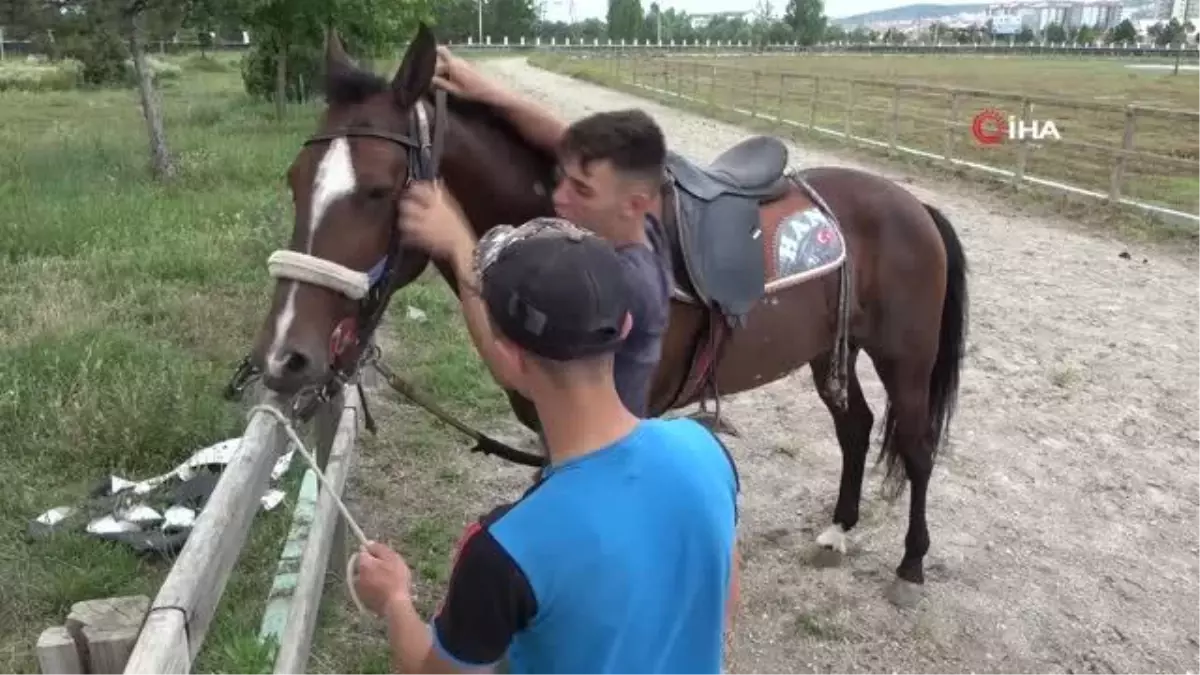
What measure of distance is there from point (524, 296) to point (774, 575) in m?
3.17

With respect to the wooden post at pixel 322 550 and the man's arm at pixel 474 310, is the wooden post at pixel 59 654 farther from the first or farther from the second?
the man's arm at pixel 474 310

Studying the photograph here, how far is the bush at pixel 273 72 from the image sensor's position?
2164 cm

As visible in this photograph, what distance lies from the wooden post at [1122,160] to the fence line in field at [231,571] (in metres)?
10.4

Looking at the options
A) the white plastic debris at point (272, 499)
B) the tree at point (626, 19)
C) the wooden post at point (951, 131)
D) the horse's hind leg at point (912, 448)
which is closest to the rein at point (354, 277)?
the white plastic debris at point (272, 499)

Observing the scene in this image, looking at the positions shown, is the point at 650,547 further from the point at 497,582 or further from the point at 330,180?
the point at 330,180

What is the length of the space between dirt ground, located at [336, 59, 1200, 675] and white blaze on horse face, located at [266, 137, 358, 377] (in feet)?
6.75

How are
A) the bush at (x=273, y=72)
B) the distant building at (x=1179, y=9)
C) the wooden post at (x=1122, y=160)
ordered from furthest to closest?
the distant building at (x=1179, y=9)
the bush at (x=273, y=72)
the wooden post at (x=1122, y=160)

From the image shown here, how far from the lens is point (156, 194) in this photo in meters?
10.3

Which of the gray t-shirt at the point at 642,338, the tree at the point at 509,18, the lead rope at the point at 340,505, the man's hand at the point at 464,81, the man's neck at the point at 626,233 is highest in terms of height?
the tree at the point at 509,18

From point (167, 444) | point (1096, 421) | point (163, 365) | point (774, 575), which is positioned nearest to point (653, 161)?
point (774, 575)

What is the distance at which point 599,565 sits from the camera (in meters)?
1.33

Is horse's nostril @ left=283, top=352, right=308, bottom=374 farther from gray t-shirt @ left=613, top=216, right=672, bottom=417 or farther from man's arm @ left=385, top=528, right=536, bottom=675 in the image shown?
man's arm @ left=385, top=528, right=536, bottom=675

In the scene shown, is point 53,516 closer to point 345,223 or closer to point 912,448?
point 345,223

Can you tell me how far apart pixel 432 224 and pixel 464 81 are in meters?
0.81
